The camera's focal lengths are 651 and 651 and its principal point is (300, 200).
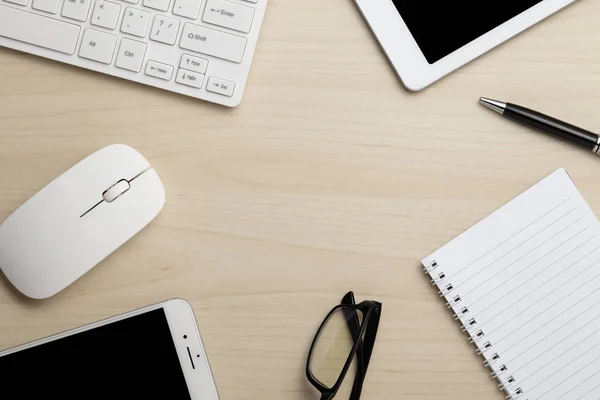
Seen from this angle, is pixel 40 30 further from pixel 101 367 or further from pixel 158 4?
pixel 101 367

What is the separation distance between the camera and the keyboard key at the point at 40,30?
2.11 ft

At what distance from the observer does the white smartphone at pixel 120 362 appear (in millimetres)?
633

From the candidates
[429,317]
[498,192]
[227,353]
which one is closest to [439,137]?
[498,192]

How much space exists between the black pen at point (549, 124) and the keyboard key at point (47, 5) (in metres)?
0.44

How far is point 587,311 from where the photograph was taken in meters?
0.65

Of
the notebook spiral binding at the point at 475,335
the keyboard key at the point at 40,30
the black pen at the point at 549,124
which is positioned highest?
the black pen at the point at 549,124

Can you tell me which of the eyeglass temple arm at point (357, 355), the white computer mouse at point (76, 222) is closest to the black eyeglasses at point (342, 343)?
the eyeglass temple arm at point (357, 355)

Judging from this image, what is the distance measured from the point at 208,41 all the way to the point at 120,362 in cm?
33

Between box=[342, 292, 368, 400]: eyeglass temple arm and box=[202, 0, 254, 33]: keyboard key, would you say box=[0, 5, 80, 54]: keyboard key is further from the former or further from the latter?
box=[342, 292, 368, 400]: eyeglass temple arm

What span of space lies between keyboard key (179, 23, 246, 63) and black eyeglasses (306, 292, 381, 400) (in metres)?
0.27

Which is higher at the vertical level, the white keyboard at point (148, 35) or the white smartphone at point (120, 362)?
the white keyboard at point (148, 35)

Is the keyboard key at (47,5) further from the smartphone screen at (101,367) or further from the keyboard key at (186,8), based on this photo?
the smartphone screen at (101,367)

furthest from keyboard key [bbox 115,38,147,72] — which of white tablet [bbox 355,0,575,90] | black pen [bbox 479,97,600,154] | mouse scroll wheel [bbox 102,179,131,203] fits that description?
black pen [bbox 479,97,600,154]

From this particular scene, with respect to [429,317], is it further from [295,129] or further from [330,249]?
[295,129]
